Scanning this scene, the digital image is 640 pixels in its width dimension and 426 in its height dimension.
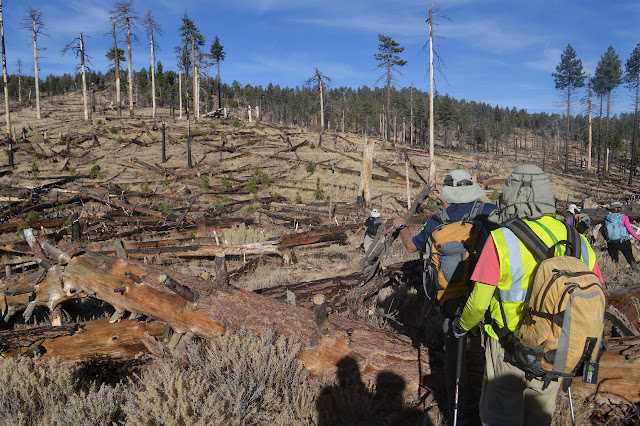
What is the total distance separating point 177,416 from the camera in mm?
2646

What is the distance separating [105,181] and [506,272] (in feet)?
76.6

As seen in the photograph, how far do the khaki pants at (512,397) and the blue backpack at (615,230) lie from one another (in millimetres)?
7306

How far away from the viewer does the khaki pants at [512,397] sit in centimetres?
236

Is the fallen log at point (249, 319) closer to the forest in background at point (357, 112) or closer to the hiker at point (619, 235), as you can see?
the hiker at point (619, 235)

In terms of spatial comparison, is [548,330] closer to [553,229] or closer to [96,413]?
[553,229]

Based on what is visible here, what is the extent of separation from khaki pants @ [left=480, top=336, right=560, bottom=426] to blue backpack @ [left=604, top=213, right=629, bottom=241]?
7.31m

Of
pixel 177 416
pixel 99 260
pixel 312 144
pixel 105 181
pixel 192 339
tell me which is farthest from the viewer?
pixel 312 144

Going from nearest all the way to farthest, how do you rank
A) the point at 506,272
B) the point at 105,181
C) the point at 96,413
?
the point at 506,272, the point at 96,413, the point at 105,181

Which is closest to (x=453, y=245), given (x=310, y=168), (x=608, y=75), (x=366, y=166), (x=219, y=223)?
(x=219, y=223)

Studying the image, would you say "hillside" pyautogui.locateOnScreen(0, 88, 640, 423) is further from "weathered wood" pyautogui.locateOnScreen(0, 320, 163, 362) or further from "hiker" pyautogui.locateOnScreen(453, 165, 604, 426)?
"hiker" pyautogui.locateOnScreen(453, 165, 604, 426)

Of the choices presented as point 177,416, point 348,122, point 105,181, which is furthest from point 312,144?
point 348,122

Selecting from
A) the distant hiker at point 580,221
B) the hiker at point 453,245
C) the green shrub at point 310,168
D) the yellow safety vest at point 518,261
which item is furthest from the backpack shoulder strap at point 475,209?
the green shrub at point 310,168

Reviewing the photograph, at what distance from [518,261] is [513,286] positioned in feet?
0.52

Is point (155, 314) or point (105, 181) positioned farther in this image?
point (105, 181)
